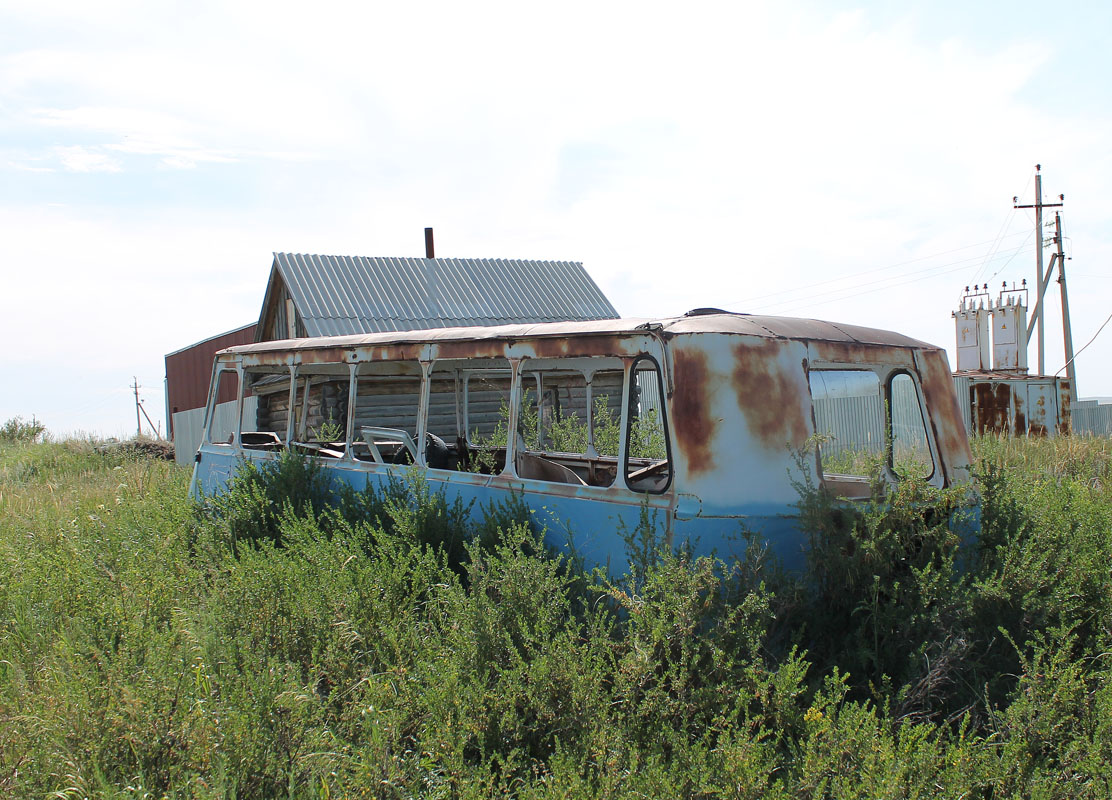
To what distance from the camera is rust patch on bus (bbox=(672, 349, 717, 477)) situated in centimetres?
451

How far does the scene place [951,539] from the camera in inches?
173

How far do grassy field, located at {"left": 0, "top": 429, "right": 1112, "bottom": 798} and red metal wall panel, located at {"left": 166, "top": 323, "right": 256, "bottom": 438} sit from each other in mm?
20283

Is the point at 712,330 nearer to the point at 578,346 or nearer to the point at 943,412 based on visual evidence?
the point at 578,346

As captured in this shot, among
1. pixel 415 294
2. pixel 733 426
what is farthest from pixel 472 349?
pixel 415 294

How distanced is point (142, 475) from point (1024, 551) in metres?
13.4

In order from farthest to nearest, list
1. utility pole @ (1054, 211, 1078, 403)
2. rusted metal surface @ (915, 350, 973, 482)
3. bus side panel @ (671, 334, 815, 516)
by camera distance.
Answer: utility pole @ (1054, 211, 1078, 403) < rusted metal surface @ (915, 350, 973, 482) < bus side panel @ (671, 334, 815, 516)

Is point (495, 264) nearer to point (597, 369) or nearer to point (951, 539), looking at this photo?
point (597, 369)

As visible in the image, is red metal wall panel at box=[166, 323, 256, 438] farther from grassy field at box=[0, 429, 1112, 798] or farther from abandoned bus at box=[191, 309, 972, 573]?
grassy field at box=[0, 429, 1112, 798]

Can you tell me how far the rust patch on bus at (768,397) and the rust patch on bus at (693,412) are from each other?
20 centimetres

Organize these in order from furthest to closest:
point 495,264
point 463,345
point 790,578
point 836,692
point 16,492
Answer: point 495,264, point 16,492, point 463,345, point 790,578, point 836,692

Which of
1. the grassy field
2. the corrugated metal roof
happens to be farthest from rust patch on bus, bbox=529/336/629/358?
the corrugated metal roof

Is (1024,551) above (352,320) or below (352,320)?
below

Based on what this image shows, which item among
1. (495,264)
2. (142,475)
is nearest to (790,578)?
(142,475)

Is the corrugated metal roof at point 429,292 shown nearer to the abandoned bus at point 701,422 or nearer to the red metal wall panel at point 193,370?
the red metal wall panel at point 193,370
